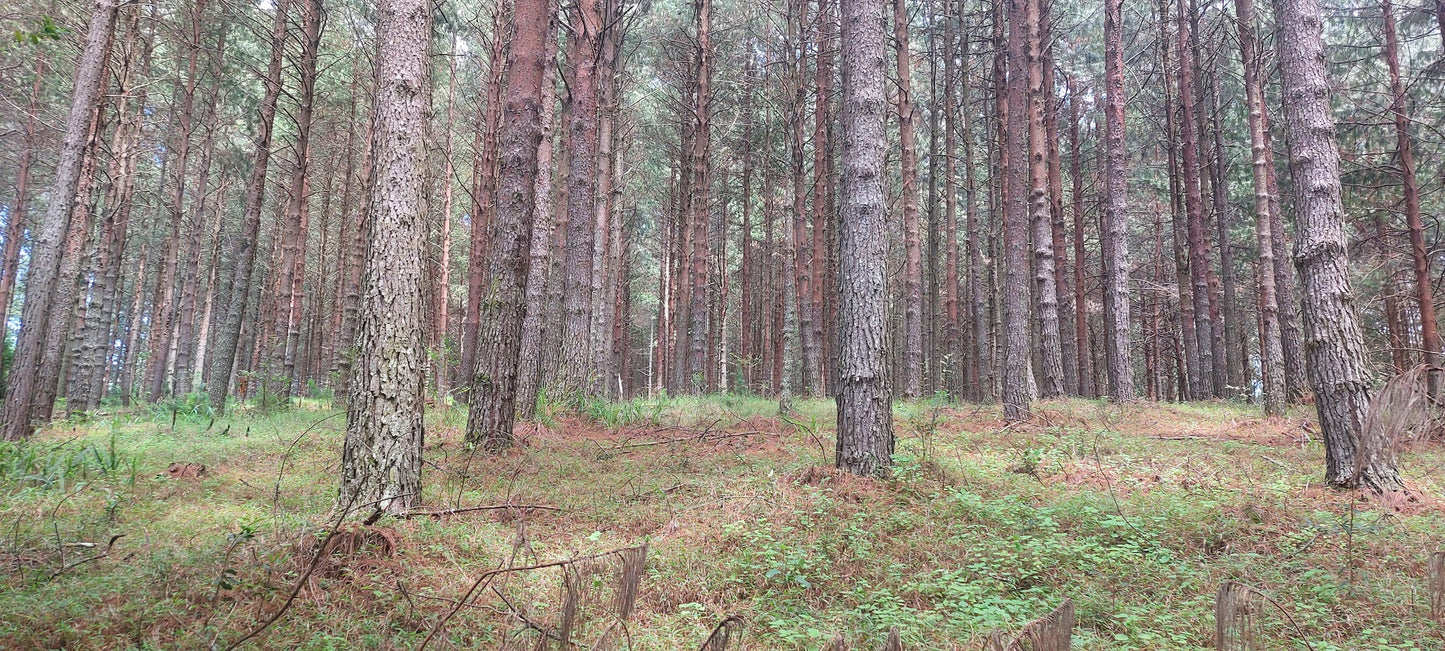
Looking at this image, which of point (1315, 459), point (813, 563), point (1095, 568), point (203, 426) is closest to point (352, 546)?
point (813, 563)

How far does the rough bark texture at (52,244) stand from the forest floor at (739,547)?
58 cm

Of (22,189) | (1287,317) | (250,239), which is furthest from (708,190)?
(22,189)

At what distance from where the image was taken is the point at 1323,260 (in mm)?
5352

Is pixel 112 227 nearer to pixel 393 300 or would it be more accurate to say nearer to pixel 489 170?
pixel 489 170

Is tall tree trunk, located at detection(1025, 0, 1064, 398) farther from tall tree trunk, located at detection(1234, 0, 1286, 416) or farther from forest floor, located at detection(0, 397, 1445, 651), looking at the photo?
forest floor, located at detection(0, 397, 1445, 651)

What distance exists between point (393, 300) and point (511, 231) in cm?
321

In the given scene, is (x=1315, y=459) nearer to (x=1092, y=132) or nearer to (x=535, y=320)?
(x=535, y=320)

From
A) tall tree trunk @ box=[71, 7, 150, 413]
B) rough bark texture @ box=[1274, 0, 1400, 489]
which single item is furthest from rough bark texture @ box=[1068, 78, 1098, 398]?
tall tree trunk @ box=[71, 7, 150, 413]

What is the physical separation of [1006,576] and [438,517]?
3.74 meters

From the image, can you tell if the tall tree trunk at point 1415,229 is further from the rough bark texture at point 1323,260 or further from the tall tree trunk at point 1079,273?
the tall tree trunk at point 1079,273

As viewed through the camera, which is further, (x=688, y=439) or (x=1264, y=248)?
(x=1264, y=248)

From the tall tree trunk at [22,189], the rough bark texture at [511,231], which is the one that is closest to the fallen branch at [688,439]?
the rough bark texture at [511,231]

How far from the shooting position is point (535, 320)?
9.65m

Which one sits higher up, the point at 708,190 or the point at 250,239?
the point at 708,190
